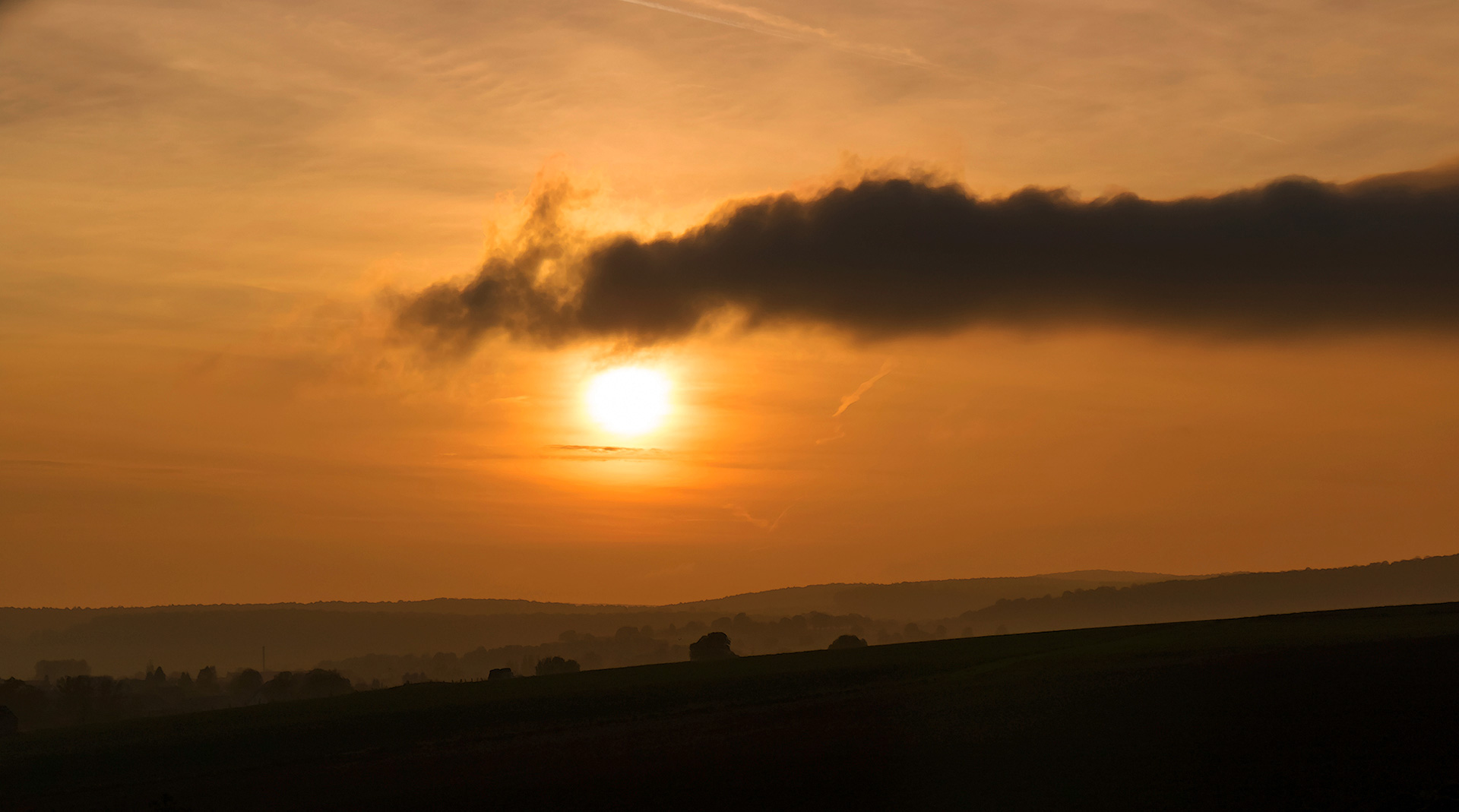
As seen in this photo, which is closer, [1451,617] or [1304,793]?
[1304,793]

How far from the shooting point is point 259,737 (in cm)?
8181

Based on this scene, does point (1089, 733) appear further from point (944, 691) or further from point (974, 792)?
point (944, 691)

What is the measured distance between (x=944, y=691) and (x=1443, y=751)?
2899 cm

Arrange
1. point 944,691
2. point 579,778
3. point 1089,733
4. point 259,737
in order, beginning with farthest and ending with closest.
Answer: point 259,737 → point 944,691 → point 579,778 → point 1089,733

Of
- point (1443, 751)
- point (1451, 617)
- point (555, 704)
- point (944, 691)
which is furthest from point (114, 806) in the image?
point (1451, 617)

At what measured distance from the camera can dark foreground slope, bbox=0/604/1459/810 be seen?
1629 inches

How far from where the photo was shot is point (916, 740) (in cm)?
5209

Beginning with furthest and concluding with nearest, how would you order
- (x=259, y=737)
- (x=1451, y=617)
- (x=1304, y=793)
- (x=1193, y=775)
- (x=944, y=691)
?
(x=259, y=737), (x=1451, y=617), (x=944, y=691), (x=1193, y=775), (x=1304, y=793)

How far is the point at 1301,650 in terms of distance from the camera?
61.2m

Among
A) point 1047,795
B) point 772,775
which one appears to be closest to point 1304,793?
point 1047,795

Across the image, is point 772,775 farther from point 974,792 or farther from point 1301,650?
point 1301,650

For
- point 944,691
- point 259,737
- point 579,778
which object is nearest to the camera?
point 579,778

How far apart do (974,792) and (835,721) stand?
17.4 meters

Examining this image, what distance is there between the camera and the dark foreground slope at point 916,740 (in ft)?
136
